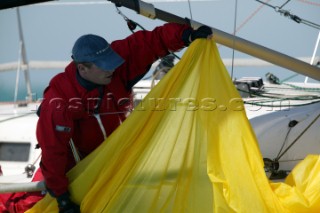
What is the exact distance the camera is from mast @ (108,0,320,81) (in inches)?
108

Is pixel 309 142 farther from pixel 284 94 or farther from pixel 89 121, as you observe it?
pixel 89 121

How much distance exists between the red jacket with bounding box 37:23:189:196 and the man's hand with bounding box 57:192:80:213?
0.07 feet

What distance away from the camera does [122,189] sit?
2348mm

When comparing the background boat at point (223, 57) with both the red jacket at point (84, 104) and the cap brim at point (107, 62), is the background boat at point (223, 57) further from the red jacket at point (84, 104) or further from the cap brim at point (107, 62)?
the cap brim at point (107, 62)

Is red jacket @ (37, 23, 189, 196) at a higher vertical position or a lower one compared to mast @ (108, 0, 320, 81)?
lower

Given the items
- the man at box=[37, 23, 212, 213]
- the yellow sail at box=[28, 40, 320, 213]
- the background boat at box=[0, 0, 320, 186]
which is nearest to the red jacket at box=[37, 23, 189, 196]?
the man at box=[37, 23, 212, 213]

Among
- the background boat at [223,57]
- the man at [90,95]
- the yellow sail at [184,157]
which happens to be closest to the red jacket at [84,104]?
the man at [90,95]

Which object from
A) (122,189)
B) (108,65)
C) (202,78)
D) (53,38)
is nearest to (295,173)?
(202,78)

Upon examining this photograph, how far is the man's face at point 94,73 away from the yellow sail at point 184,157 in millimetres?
200

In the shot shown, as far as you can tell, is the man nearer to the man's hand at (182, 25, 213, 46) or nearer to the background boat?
the man's hand at (182, 25, 213, 46)

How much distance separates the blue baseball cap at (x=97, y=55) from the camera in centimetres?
235

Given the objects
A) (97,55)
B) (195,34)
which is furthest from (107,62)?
(195,34)

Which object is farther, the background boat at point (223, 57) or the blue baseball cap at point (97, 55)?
the background boat at point (223, 57)

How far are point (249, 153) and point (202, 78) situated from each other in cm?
38
